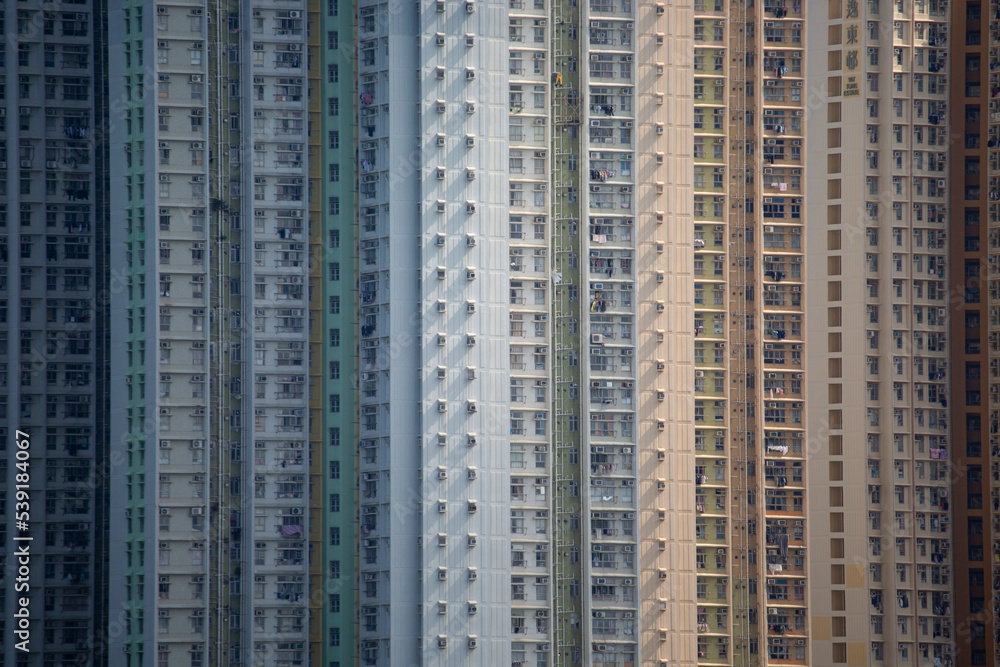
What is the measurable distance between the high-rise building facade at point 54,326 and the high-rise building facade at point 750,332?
121 feet

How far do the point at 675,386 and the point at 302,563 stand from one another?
25.0m

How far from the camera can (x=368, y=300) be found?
100 metres

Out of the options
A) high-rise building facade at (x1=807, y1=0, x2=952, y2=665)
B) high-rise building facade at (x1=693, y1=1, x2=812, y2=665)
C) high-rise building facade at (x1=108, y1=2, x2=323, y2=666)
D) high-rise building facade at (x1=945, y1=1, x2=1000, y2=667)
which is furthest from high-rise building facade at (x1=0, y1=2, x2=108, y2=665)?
high-rise building facade at (x1=945, y1=1, x2=1000, y2=667)

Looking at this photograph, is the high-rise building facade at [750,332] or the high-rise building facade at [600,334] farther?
the high-rise building facade at [750,332]

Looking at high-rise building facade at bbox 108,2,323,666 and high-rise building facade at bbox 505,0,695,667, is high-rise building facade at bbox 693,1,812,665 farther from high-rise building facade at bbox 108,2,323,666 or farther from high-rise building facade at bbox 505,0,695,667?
high-rise building facade at bbox 108,2,323,666

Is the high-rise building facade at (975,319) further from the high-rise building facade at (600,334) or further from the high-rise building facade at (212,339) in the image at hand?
the high-rise building facade at (212,339)

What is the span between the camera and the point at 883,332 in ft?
341

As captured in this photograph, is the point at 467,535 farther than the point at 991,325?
No

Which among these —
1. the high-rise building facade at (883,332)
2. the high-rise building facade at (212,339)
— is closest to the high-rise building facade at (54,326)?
the high-rise building facade at (212,339)

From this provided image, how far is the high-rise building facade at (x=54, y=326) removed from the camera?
9825cm

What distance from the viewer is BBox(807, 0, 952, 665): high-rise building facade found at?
103 metres

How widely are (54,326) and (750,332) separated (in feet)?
140

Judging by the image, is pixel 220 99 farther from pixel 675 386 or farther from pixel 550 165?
pixel 675 386

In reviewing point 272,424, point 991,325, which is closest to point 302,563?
point 272,424
